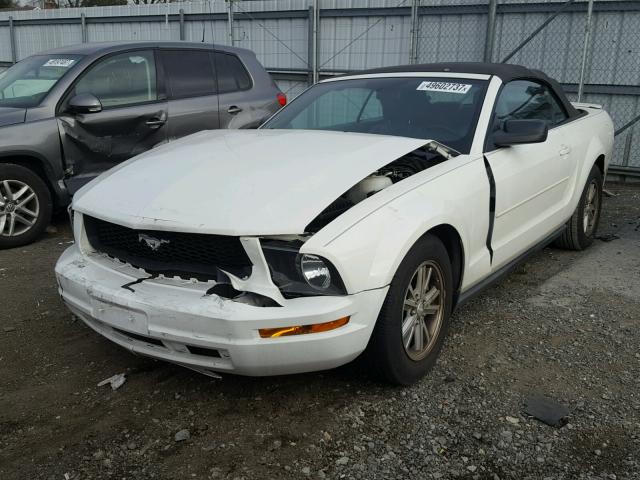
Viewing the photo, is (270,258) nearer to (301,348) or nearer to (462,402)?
(301,348)

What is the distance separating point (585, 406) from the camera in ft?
9.64


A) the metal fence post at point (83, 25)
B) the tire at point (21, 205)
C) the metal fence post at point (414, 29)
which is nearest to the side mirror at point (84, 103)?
the tire at point (21, 205)

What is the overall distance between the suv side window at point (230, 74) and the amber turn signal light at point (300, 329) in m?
4.73

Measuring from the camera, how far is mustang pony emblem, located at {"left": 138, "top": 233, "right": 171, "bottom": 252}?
2.81m

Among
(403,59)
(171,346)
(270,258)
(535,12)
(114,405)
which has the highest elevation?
(535,12)

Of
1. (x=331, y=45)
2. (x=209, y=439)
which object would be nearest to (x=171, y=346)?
(x=209, y=439)

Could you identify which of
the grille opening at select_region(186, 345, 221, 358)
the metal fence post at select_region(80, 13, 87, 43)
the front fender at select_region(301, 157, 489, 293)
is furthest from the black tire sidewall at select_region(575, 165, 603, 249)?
the metal fence post at select_region(80, 13, 87, 43)

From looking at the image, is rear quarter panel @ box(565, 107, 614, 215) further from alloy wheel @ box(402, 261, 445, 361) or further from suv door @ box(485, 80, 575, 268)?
alloy wheel @ box(402, 261, 445, 361)

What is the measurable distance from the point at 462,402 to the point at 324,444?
75 cm

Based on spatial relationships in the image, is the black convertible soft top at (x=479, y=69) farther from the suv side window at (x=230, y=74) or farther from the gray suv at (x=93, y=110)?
the suv side window at (x=230, y=74)

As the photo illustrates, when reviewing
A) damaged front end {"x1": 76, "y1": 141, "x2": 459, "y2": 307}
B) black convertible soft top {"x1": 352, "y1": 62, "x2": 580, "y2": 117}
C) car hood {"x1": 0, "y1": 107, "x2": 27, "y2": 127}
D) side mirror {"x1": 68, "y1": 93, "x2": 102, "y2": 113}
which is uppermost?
black convertible soft top {"x1": 352, "y1": 62, "x2": 580, "y2": 117}

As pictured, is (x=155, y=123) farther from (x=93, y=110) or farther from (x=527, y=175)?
(x=527, y=175)

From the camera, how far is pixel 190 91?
21.2 ft

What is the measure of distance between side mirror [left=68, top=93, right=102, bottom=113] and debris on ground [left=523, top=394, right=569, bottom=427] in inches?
174
